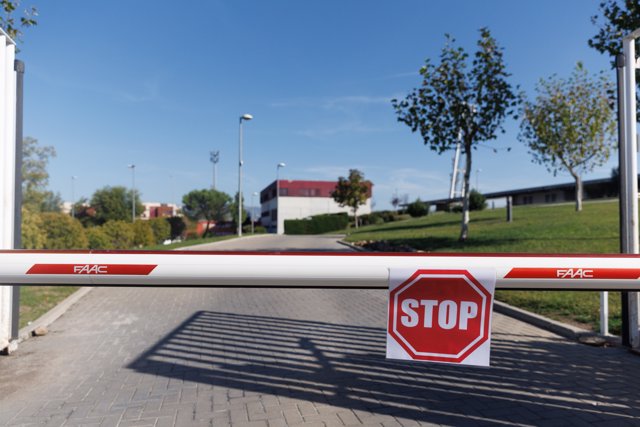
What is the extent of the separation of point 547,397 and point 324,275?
8.91 ft

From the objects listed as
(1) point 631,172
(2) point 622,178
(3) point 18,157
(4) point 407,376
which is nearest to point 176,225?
(3) point 18,157

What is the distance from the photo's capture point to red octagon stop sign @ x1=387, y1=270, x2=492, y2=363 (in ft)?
7.89

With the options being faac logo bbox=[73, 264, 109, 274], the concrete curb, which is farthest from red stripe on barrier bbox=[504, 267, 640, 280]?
the concrete curb

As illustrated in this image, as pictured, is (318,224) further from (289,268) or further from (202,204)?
(289,268)

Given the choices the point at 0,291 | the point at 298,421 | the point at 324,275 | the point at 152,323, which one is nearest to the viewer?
the point at 324,275

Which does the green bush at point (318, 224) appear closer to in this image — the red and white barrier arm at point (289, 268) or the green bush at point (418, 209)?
the green bush at point (418, 209)

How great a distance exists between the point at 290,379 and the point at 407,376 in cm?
117

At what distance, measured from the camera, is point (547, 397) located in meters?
3.76

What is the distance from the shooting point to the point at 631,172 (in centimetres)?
509

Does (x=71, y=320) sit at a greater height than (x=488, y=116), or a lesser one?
lesser

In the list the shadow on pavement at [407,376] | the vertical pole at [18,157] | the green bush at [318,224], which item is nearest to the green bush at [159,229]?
the green bush at [318,224]

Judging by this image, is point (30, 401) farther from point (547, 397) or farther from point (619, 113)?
point (619, 113)

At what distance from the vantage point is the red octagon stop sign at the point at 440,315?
2.40 m

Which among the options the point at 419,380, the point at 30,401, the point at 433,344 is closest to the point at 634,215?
the point at 419,380
